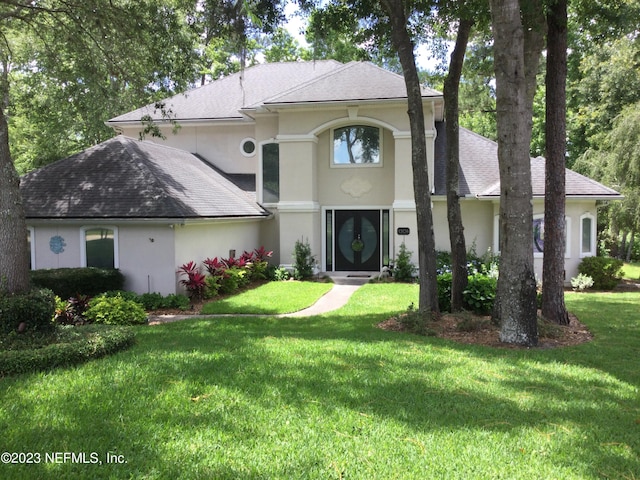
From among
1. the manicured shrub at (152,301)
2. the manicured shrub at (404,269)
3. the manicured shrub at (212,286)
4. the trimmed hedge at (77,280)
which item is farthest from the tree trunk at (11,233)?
the manicured shrub at (404,269)

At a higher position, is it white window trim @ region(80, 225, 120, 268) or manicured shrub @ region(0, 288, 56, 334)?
white window trim @ region(80, 225, 120, 268)

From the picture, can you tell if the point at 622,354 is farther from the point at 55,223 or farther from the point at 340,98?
the point at 55,223

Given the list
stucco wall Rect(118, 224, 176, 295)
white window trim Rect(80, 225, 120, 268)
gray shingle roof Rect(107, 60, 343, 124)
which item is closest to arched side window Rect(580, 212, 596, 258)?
gray shingle roof Rect(107, 60, 343, 124)

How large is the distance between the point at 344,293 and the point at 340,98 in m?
7.21

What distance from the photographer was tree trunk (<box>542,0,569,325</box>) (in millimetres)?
9883

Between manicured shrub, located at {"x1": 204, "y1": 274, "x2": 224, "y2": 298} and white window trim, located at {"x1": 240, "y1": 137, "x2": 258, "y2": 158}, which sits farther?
white window trim, located at {"x1": 240, "y1": 137, "x2": 258, "y2": 158}

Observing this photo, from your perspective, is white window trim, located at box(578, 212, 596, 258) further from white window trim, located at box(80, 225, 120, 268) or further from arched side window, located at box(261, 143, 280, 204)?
white window trim, located at box(80, 225, 120, 268)

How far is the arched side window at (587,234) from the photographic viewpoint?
59.9ft

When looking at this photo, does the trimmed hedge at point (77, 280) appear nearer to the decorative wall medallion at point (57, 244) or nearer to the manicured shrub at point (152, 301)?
the manicured shrub at point (152, 301)

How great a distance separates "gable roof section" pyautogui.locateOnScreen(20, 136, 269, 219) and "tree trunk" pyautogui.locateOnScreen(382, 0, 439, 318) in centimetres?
659

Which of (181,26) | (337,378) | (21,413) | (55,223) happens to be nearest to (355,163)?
(181,26)

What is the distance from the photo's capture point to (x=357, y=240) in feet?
62.5

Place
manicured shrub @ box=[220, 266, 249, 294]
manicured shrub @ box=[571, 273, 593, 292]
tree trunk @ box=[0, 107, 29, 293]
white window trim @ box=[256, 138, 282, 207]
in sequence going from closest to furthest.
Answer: tree trunk @ box=[0, 107, 29, 293], manicured shrub @ box=[220, 266, 249, 294], manicured shrub @ box=[571, 273, 593, 292], white window trim @ box=[256, 138, 282, 207]

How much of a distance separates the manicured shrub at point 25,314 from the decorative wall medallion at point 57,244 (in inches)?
276
